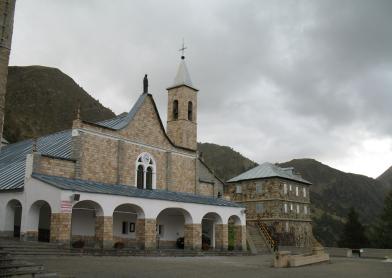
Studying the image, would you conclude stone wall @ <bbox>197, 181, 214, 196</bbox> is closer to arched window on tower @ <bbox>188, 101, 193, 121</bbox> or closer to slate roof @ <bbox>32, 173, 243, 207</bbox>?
slate roof @ <bbox>32, 173, 243, 207</bbox>

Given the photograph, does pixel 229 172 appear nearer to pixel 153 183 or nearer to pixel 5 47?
pixel 153 183

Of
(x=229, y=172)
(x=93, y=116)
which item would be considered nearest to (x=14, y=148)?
(x=93, y=116)

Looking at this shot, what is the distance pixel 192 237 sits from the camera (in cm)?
2848

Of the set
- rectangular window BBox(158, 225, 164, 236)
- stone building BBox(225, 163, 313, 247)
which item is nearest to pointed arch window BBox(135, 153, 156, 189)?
rectangular window BBox(158, 225, 164, 236)

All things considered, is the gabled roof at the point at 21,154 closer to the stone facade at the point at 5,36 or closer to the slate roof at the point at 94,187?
the slate roof at the point at 94,187

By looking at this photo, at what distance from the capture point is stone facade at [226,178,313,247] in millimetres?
46844

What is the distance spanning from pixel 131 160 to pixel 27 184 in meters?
7.94

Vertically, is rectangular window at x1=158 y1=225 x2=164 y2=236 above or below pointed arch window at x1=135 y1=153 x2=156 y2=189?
below

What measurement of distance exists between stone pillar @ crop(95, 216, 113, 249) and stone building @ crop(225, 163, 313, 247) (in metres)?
24.5

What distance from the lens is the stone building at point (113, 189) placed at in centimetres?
2227

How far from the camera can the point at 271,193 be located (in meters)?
47.6

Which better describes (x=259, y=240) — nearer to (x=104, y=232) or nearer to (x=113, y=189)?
(x=113, y=189)

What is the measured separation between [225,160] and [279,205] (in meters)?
75.9

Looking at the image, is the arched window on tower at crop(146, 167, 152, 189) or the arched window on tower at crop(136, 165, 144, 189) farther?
the arched window on tower at crop(146, 167, 152, 189)
